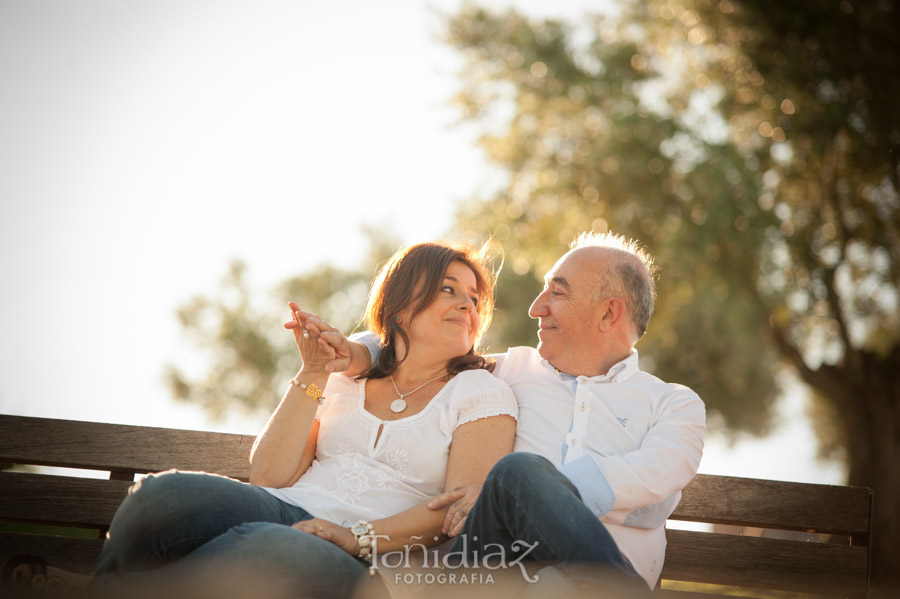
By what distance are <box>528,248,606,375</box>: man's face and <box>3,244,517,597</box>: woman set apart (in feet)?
0.97

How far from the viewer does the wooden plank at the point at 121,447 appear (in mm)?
4109

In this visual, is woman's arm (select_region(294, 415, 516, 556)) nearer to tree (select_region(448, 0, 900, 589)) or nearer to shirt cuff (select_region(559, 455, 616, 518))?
shirt cuff (select_region(559, 455, 616, 518))

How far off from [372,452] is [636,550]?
111 cm

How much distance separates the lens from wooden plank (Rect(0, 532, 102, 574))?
3.97 metres

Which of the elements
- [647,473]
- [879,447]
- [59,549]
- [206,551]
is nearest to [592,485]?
[647,473]

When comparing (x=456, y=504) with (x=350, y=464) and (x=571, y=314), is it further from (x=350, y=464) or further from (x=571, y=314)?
(x=571, y=314)

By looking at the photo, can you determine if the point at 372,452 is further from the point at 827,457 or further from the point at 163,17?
the point at 163,17

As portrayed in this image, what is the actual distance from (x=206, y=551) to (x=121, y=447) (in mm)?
1633

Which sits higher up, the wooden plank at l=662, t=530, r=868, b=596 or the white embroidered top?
the white embroidered top

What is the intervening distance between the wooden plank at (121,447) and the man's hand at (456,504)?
134 cm

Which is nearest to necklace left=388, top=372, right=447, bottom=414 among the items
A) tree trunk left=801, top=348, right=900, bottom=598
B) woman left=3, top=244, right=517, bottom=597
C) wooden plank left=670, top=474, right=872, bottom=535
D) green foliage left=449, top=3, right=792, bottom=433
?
woman left=3, top=244, right=517, bottom=597

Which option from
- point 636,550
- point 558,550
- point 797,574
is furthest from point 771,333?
point 558,550

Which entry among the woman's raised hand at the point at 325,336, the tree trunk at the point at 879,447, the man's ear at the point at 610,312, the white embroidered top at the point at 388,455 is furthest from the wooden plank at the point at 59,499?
the tree trunk at the point at 879,447

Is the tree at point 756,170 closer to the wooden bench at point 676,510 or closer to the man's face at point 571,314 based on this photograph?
the wooden bench at point 676,510
